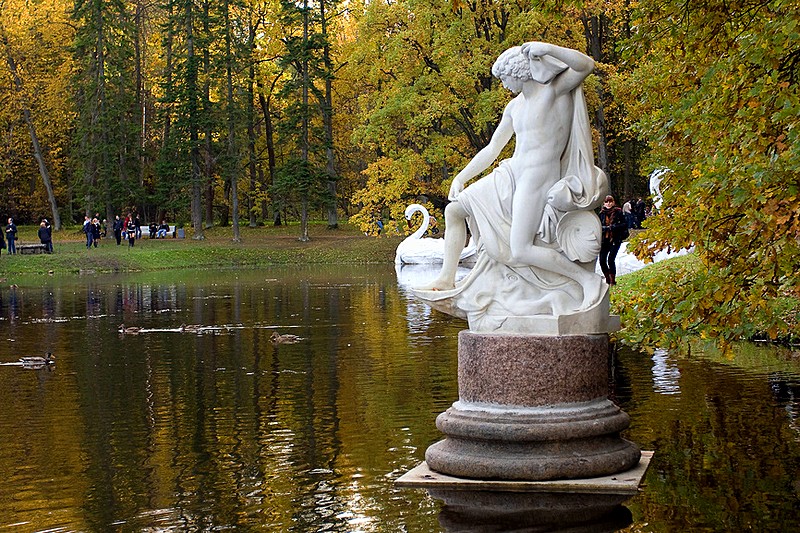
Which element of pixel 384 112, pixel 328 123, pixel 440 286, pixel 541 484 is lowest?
pixel 541 484

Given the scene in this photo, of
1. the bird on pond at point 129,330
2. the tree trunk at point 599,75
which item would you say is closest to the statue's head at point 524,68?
the bird on pond at point 129,330

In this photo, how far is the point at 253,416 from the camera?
40.4 feet

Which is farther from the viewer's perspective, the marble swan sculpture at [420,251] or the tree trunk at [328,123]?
the tree trunk at [328,123]

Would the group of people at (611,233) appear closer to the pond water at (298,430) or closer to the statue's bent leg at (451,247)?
the pond water at (298,430)

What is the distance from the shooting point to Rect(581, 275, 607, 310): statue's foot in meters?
9.15

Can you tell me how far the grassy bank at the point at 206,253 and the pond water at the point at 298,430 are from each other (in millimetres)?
28760

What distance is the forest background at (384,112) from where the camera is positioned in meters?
9.62

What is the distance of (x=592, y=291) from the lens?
9.23 m

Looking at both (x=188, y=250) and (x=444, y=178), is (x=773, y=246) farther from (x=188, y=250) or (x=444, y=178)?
(x=188, y=250)

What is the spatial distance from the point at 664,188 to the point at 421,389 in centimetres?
342

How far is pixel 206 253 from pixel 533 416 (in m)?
48.2

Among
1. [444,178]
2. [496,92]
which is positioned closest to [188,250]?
[444,178]

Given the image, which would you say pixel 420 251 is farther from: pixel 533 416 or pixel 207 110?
pixel 533 416

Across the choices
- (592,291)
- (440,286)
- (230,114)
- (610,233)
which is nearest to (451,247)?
(440,286)
